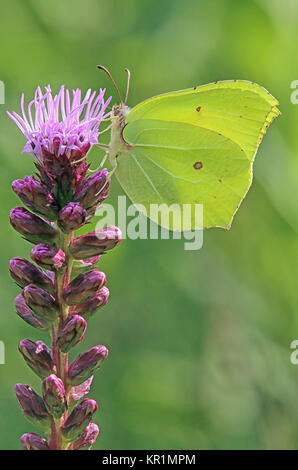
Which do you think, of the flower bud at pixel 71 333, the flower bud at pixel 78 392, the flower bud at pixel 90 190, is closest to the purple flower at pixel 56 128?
the flower bud at pixel 90 190

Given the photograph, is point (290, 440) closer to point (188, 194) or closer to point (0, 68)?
point (188, 194)

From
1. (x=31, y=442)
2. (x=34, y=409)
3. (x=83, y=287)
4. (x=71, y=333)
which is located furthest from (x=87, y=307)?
(x=31, y=442)

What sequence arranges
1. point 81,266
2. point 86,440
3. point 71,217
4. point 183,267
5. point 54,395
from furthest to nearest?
point 183,267
point 81,266
point 71,217
point 86,440
point 54,395

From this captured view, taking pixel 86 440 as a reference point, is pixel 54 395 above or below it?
above

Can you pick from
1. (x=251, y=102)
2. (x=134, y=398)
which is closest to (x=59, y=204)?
(x=251, y=102)

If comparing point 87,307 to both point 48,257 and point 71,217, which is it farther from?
point 71,217

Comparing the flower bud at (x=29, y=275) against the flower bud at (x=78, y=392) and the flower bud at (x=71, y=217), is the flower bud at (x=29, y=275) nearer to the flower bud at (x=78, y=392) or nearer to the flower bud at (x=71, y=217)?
the flower bud at (x=71, y=217)
